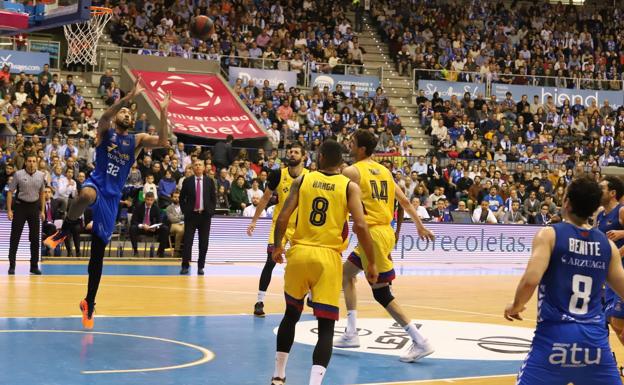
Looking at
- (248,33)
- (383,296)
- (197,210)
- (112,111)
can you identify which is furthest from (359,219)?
(248,33)

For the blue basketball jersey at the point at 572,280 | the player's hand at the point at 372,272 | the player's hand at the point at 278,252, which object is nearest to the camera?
the blue basketball jersey at the point at 572,280

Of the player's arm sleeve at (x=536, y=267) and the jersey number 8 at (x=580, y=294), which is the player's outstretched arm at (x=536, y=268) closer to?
the player's arm sleeve at (x=536, y=267)

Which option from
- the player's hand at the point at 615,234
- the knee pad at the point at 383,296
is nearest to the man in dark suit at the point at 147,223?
the knee pad at the point at 383,296

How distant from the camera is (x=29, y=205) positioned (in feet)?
56.2

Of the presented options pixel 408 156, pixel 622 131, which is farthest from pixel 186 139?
pixel 622 131

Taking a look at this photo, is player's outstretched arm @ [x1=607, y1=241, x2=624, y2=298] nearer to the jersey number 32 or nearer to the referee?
the jersey number 32

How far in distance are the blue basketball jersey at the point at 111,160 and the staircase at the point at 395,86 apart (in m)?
22.2

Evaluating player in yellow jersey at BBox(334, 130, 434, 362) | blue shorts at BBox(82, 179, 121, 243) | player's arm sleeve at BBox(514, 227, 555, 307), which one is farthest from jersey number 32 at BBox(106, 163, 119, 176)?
player's arm sleeve at BBox(514, 227, 555, 307)

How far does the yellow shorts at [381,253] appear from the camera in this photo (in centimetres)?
985

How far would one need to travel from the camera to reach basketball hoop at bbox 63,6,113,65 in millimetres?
25466

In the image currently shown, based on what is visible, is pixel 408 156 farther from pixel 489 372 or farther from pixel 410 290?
pixel 489 372

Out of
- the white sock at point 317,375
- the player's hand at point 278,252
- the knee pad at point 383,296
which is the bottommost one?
the white sock at point 317,375

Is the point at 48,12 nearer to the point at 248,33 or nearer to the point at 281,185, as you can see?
the point at 281,185

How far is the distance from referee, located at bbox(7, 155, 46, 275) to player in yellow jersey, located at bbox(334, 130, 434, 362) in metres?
8.45
